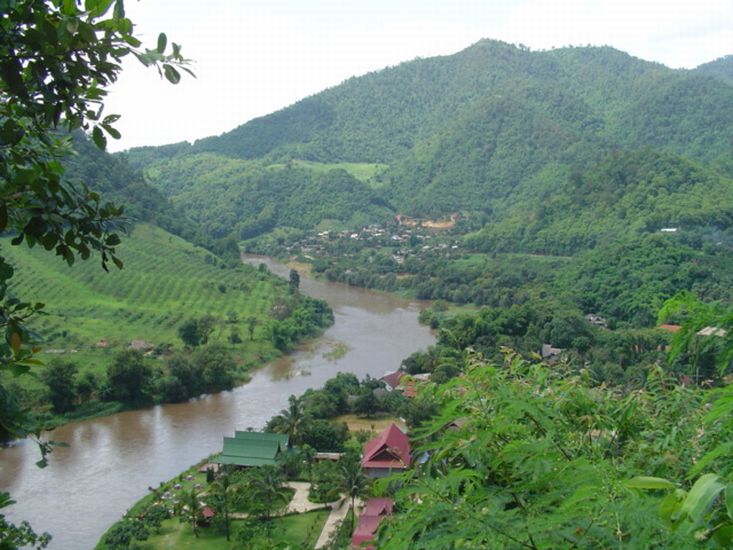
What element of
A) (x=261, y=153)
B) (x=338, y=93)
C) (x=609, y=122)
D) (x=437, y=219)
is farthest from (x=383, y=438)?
(x=338, y=93)

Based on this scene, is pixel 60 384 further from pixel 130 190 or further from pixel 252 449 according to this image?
pixel 130 190

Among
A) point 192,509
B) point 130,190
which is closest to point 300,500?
point 192,509

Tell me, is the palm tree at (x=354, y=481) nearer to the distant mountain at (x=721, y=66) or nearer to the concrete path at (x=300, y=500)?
the concrete path at (x=300, y=500)

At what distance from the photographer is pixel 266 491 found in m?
11.1

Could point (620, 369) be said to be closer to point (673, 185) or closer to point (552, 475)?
point (552, 475)

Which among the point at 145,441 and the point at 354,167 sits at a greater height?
the point at 354,167

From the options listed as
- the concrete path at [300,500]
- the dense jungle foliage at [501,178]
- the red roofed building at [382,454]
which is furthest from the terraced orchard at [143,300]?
the red roofed building at [382,454]

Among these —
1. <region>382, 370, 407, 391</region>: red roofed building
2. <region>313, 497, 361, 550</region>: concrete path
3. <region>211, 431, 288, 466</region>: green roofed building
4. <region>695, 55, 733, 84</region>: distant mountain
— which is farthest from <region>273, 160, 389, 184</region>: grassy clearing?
<region>695, 55, 733, 84</region>: distant mountain

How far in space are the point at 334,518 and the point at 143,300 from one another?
1486 centimetres

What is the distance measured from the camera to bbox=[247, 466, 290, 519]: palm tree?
10966 mm

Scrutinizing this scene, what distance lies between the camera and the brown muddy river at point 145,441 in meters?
11.2

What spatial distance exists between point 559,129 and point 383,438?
42607 millimetres

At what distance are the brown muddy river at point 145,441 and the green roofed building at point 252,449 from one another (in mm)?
935

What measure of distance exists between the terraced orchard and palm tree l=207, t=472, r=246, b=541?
25.0ft
